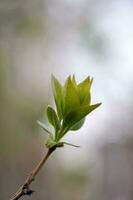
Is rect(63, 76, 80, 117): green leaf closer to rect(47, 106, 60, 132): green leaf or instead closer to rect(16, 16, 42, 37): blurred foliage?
rect(47, 106, 60, 132): green leaf

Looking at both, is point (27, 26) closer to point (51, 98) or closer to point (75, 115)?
point (51, 98)

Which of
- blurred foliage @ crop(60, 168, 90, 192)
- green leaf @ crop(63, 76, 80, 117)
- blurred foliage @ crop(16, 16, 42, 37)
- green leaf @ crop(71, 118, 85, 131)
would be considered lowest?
green leaf @ crop(71, 118, 85, 131)

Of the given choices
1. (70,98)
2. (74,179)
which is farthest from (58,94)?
(74,179)

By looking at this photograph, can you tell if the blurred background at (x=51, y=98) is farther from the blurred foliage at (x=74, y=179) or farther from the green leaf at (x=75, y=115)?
the green leaf at (x=75, y=115)

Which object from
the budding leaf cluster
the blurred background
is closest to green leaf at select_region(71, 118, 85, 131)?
the budding leaf cluster

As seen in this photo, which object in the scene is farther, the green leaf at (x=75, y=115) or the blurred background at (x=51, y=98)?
the blurred background at (x=51, y=98)

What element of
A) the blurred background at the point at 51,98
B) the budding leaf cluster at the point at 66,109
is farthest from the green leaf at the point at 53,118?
the blurred background at the point at 51,98
